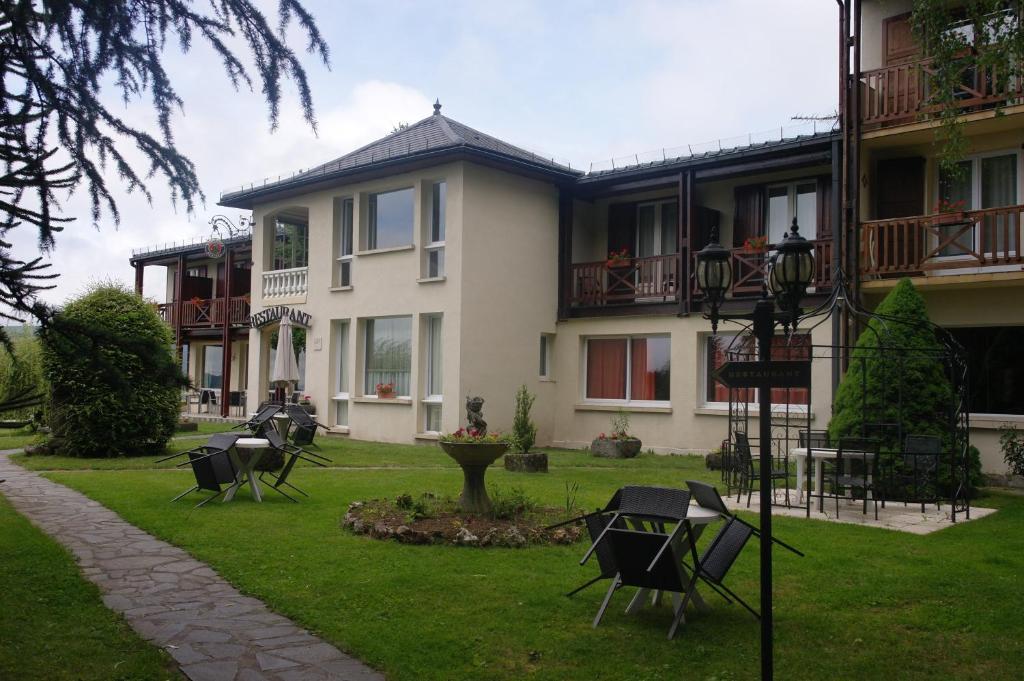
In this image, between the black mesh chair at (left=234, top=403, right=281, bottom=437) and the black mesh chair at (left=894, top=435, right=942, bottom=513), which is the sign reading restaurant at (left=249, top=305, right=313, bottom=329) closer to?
the black mesh chair at (left=234, top=403, right=281, bottom=437)

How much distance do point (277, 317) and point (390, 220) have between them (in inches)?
167

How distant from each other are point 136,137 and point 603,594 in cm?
429

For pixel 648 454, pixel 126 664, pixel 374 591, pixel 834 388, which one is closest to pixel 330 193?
pixel 648 454

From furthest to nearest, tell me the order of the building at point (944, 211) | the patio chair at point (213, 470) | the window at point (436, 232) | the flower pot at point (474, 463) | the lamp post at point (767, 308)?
the window at point (436, 232), the building at point (944, 211), the patio chair at point (213, 470), the flower pot at point (474, 463), the lamp post at point (767, 308)

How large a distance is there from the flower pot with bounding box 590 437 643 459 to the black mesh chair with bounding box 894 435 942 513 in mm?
5799

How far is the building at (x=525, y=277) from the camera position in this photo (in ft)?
57.5

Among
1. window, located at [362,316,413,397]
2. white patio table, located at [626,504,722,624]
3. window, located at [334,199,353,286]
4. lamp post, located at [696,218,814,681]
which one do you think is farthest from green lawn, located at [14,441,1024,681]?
window, located at [334,199,353,286]

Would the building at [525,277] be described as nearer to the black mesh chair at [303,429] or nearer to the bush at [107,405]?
the black mesh chair at [303,429]

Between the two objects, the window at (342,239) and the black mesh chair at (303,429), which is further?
the window at (342,239)

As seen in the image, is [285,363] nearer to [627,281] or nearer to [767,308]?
[627,281]

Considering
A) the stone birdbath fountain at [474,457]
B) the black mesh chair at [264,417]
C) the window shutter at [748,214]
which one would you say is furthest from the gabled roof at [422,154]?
the stone birdbath fountain at [474,457]

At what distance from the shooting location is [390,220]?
65.3 feet

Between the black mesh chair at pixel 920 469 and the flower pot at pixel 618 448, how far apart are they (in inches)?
228

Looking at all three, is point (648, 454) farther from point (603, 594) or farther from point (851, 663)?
point (851, 663)
